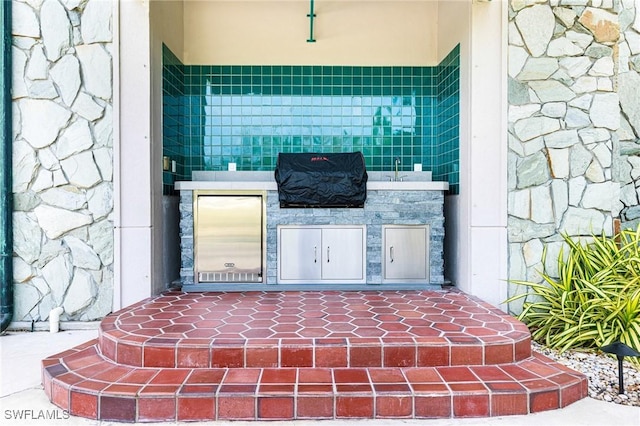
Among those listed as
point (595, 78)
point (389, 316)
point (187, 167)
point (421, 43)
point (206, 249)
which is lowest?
point (389, 316)

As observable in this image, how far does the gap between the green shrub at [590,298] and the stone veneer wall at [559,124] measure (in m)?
0.21

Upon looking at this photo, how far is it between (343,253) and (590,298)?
2.11 m

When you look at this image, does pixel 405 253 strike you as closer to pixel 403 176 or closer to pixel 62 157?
pixel 403 176

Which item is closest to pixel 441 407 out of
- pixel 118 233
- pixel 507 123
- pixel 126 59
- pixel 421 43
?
pixel 507 123

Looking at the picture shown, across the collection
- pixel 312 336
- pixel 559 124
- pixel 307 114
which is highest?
pixel 307 114

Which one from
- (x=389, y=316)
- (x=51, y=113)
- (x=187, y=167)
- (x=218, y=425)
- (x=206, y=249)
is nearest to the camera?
(x=218, y=425)

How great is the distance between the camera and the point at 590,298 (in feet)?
11.9

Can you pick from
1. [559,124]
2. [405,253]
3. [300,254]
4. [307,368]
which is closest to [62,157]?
[300,254]

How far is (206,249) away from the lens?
4449 millimetres

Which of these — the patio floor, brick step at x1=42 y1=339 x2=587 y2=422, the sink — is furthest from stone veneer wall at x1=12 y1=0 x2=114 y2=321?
the sink

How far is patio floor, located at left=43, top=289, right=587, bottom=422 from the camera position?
2.52 meters

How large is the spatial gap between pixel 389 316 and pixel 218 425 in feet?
5.05

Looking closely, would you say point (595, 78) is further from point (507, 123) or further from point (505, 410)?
point (505, 410)

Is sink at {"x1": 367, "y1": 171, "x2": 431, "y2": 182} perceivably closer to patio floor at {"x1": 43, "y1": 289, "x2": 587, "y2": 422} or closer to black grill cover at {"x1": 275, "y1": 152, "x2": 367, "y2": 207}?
black grill cover at {"x1": 275, "y1": 152, "x2": 367, "y2": 207}
